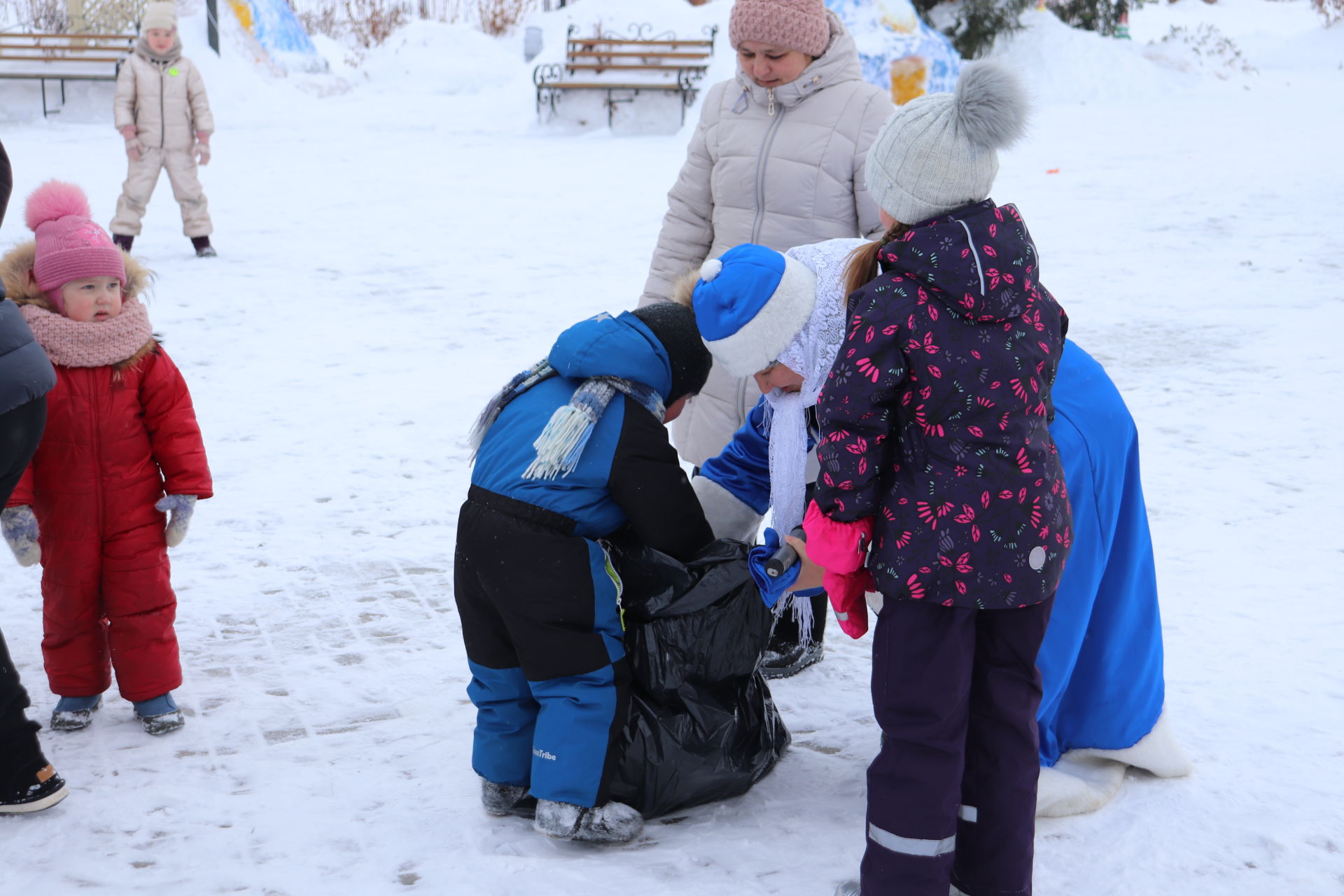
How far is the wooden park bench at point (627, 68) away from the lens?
1493cm

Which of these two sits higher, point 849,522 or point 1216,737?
point 849,522

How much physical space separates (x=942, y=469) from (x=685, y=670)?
31.5 inches

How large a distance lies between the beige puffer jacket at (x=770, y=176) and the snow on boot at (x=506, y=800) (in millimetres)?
1175

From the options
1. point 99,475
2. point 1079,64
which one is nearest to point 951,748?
point 99,475

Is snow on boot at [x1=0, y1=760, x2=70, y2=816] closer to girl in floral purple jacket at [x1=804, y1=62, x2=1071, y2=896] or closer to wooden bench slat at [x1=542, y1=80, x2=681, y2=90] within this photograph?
girl in floral purple jacket at [x1=804, y1=62, x2=1071, y2=896]

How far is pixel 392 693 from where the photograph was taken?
3039mm

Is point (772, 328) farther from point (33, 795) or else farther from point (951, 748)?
point (33, 795)

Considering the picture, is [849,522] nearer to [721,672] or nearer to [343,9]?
[721,672]

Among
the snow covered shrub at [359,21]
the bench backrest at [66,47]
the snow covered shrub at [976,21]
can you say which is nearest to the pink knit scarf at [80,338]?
the bench backrest at [66,47]

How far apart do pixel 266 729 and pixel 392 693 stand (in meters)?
0.32

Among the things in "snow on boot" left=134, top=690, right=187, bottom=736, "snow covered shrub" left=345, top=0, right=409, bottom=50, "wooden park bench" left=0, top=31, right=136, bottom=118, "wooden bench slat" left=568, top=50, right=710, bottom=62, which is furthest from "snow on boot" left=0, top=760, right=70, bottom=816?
"snow covered shrub" left=345, top=0, right=409, bottom=50

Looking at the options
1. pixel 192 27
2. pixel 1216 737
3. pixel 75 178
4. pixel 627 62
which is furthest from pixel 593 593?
pixel 192 27

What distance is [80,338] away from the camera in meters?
2.69

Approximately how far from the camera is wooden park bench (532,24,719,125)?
588 inches
